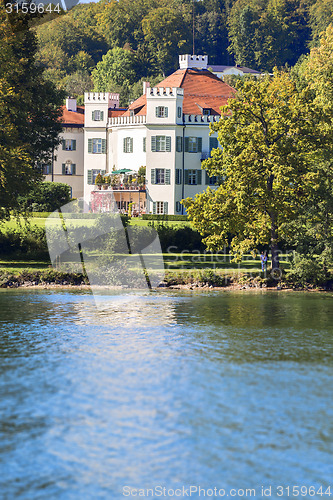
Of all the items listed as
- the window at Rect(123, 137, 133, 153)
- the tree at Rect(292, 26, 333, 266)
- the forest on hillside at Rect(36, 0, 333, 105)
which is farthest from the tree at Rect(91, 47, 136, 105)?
the tree at Rect(292, 26, 333, 266)

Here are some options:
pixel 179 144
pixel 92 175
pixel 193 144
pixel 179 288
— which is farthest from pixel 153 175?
pixel 179 288

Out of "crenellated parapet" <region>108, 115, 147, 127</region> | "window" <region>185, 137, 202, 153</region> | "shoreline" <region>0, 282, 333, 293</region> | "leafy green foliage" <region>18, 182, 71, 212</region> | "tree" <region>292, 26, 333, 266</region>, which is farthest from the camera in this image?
"crenellated parapet" <region>108, 115, 147, 127</region>

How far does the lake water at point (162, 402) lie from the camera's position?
1733 centimetres

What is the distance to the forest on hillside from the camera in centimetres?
14862

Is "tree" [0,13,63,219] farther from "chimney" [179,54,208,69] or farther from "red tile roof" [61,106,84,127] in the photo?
"red tile roof" [61,106,84,127]

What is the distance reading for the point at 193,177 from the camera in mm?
80062

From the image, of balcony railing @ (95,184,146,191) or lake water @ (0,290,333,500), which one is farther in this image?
balcony railing @ (95,184,146,191)

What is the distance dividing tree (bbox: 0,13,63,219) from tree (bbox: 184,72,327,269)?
11875mm

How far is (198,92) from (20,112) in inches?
1508

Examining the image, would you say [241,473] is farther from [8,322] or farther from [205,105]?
[205,105]

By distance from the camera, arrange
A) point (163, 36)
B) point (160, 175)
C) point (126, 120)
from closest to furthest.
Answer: point (160, 175) → point (126, 120) → point (163, 36)

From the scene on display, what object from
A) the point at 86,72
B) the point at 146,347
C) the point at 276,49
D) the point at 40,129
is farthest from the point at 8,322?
the point at 276,49

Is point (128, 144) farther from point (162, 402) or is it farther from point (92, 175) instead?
point (162, 402)

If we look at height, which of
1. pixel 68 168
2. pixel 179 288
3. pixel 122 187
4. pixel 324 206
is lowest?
pixel 179 288
